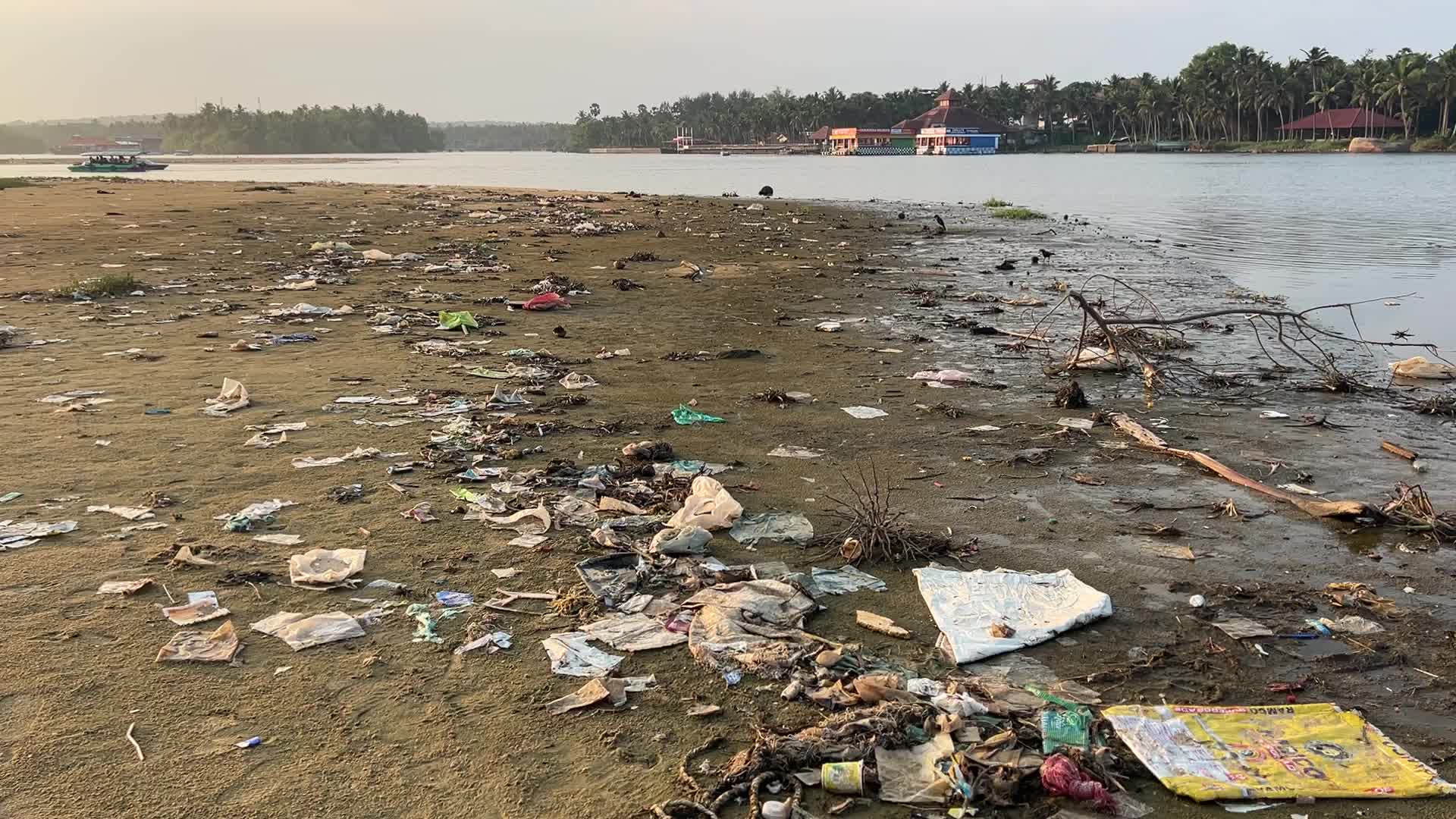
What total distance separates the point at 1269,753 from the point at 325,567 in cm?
352

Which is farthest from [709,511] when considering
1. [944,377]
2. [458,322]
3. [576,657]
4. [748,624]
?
[458,322]

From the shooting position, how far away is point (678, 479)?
203 inches

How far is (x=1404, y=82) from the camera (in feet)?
240

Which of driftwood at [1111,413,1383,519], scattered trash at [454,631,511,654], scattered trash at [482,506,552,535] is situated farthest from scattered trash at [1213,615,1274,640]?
scattered trash at [482,506,552,535]

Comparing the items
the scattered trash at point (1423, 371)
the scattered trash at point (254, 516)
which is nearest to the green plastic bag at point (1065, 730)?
the scattered trash at point (254, 516)

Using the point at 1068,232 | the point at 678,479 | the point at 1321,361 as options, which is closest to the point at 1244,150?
the point at 1068,232

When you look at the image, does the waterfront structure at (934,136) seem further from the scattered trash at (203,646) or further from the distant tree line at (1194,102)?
the scattered trash at (203,646)

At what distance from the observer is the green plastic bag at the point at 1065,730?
2758 millimetres

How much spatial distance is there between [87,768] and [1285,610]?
420 cm

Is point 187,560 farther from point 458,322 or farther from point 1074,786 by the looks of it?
point 458,322

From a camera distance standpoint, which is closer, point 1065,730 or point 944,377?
point 1065,730

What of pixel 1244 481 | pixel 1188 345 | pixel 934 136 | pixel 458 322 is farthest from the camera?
pixel 934 136

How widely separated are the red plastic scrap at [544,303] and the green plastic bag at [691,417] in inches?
177

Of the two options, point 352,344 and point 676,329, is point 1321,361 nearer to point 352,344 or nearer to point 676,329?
point 676,329
